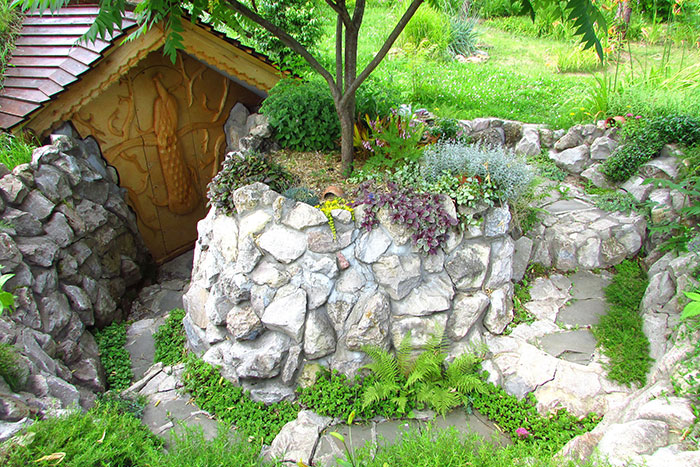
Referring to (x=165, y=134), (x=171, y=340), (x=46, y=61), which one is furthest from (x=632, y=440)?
(x=46, y=61)

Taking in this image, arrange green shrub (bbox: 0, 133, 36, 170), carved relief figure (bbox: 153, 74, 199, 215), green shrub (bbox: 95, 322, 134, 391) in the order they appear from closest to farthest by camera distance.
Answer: green shrub (bbox: 95, 322, 134, 391) < green shrub (bbox: 0, 133, 36, 170) < carved relief figure (bbox: 153, 74, 199, 215)

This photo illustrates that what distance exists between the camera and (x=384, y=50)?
187 inches

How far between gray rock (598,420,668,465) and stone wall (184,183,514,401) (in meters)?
1.80

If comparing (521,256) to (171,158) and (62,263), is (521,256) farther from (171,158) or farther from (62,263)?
(171,158)

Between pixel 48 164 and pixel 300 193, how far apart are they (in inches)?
142

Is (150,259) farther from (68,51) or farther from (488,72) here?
(488,72)

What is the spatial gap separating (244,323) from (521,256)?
3310mm

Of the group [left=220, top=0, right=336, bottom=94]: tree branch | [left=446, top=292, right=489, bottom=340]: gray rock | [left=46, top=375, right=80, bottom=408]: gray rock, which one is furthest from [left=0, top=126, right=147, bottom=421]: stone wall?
[left=446, top=292, right=489, bottom=340]: gray rock

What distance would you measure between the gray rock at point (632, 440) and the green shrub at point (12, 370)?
4424mm

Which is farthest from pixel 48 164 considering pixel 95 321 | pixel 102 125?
pixel 95 321

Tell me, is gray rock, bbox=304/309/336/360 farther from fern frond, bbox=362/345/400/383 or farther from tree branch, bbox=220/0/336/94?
tree branch, bbox=220/0/336/94

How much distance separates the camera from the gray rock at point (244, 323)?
185 inches

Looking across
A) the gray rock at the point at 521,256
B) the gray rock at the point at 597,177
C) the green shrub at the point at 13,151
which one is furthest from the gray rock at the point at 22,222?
the gray rock at the point at 597,177

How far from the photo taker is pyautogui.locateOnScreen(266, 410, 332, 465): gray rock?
4039 millimetres
